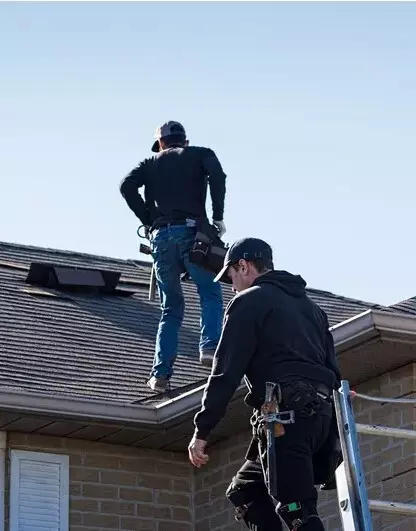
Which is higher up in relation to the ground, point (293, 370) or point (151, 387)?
point (151, 387)

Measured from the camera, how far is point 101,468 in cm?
1198

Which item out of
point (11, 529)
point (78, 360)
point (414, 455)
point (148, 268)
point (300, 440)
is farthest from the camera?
point (148, 268)

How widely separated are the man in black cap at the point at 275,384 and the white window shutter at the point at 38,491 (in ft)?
13.1

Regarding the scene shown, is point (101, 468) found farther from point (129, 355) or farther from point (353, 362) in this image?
point (353, 362)

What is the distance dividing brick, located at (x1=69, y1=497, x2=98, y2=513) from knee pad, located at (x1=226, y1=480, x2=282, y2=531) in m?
4.10

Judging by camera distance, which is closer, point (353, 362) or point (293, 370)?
point (293, 370)

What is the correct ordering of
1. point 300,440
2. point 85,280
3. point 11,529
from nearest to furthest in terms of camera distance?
point 300,440, point 11,529, point 85,280

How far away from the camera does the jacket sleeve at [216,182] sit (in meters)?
12.1

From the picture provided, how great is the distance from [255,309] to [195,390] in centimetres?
338

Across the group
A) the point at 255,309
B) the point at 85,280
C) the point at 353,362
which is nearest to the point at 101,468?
the point at 353,362

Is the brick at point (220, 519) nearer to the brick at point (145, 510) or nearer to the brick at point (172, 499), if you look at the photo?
the brick at point (172, 499)

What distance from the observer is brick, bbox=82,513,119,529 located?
462 inches

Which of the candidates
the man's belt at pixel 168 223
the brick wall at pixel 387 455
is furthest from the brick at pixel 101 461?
the man's belt at pixel 168 223

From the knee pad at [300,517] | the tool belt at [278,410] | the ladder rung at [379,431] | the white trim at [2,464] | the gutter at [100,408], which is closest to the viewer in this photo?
the ladder rung at [379,431]
